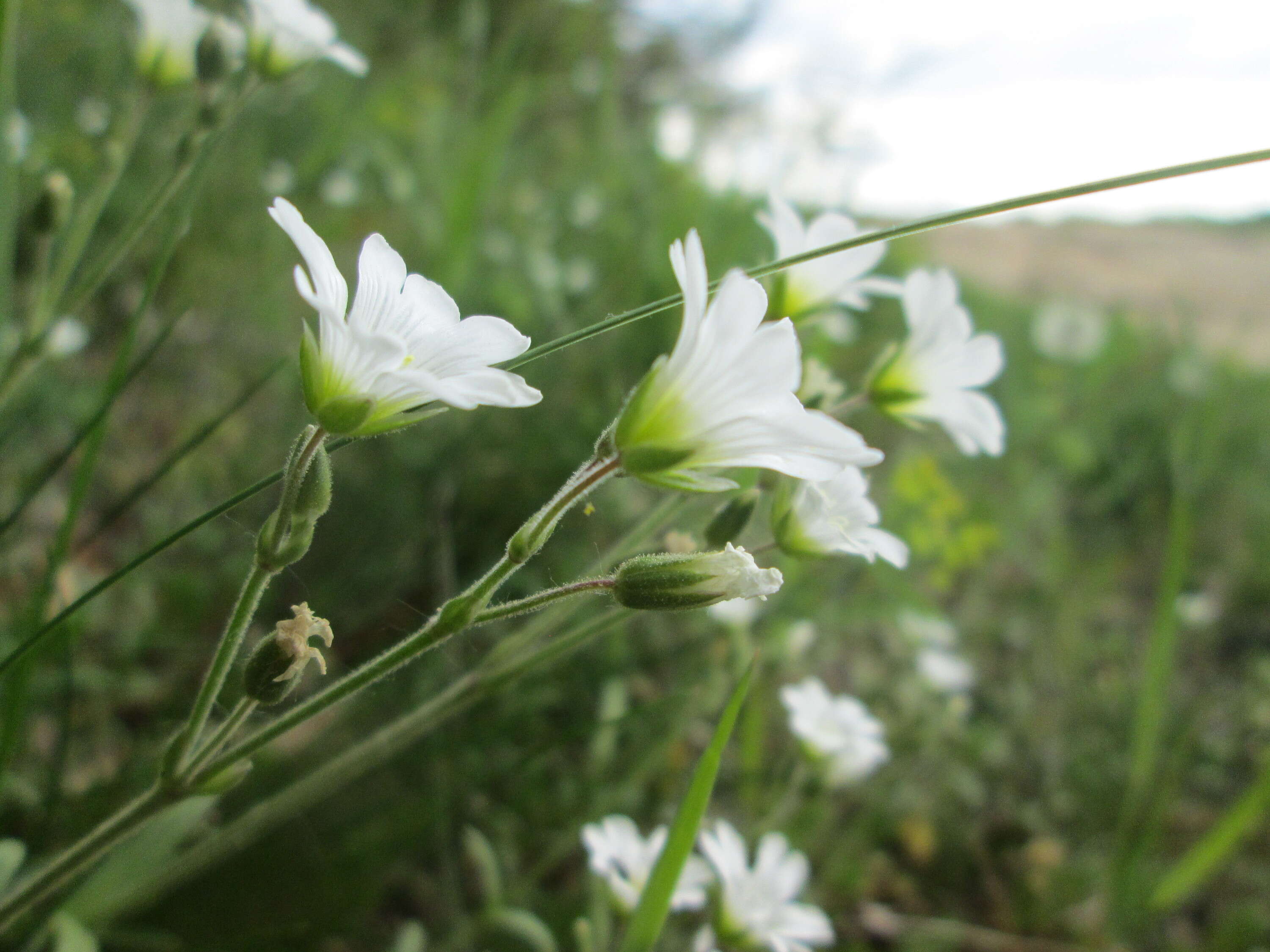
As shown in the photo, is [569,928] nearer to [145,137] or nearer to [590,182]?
[145,137]

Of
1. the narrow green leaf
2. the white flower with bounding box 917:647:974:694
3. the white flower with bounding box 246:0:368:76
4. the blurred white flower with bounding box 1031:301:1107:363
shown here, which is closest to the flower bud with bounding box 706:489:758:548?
the white flower with bounding box 246:0:368:76

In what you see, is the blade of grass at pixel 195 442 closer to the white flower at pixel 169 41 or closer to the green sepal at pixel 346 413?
the green sepal at pixel 346 413

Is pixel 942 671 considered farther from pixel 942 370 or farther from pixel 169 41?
pixel 169 41

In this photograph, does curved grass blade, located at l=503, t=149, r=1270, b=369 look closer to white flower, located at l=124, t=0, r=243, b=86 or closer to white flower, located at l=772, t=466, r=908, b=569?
white flower, located at l=772, t=466, r=908, b=569

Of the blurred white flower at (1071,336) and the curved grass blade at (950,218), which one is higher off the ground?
the curved grass blade at (950,218)

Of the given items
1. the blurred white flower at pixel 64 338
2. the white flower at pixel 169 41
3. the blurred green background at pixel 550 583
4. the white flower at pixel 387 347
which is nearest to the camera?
the white flower at pixel 387 347

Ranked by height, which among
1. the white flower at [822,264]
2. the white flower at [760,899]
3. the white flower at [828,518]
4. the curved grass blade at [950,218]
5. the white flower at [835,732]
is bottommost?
the white flower at [835,732]

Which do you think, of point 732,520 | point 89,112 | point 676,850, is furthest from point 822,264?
point 89,112

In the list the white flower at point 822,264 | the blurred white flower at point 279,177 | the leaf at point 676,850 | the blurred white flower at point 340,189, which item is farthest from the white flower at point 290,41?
the blurred white flower at point 340,189
